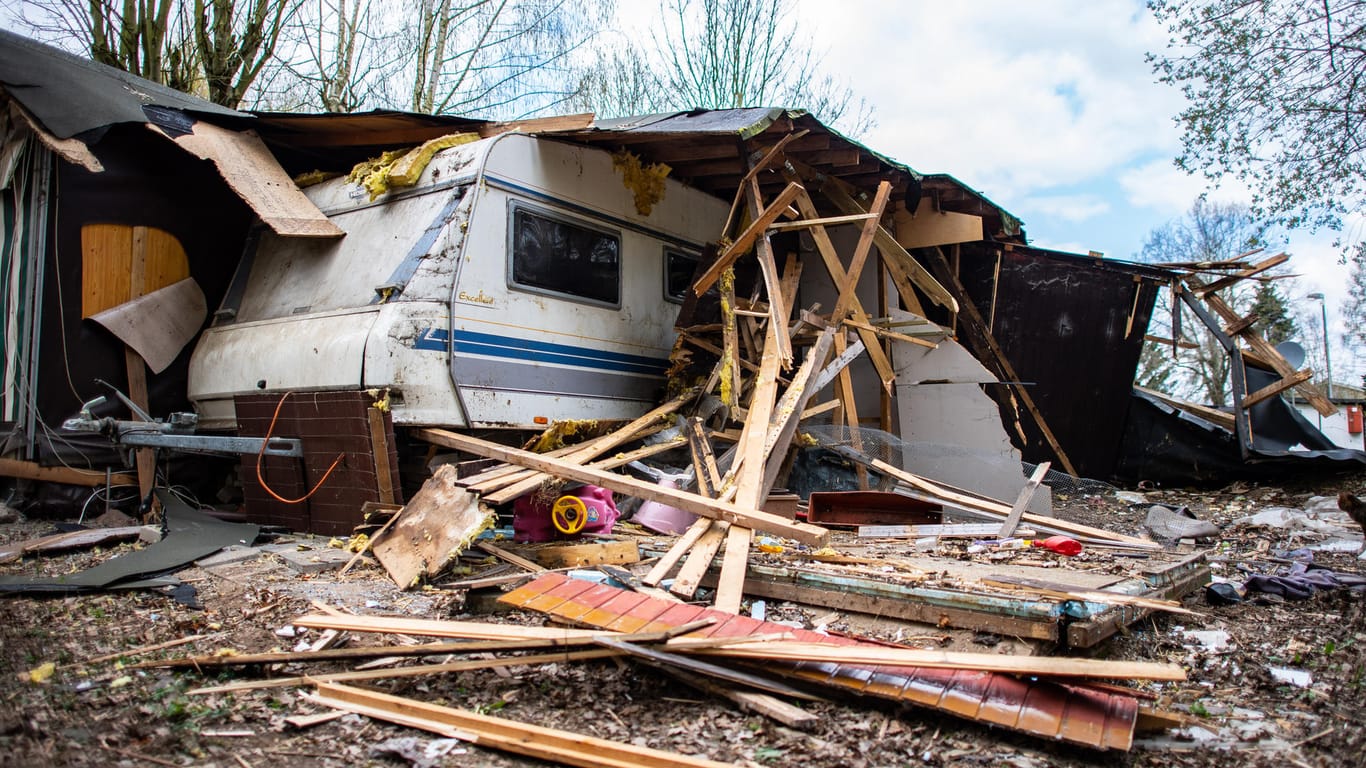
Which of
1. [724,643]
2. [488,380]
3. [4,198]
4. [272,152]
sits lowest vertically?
[724,643]

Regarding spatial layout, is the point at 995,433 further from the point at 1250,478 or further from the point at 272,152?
the point at 272,152

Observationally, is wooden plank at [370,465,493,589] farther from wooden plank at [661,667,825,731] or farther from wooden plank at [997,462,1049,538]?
wooden plank at [997,462,1049,538]

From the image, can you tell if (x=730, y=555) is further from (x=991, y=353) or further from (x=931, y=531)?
(x=991, y=353)

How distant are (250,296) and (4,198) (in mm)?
2067

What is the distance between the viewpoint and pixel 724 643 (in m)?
2.89

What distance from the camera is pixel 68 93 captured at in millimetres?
6367

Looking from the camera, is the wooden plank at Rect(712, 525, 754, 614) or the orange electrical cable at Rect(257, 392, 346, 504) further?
the orange electrical cable at Rect(257, 392, 346, 504)

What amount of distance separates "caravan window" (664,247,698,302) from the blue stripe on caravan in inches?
26.8

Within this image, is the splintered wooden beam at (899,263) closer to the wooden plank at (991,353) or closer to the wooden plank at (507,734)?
the wooden plank at (991,353)

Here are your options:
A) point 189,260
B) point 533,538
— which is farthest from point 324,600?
point 189,260

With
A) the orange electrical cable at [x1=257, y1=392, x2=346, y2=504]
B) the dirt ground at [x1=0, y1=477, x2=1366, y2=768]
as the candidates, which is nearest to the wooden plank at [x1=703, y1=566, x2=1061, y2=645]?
the dirt ground at [x1=0, y1=477, x2=1366, y2=768]

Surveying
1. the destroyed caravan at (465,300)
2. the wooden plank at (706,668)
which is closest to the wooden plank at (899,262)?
the destroyed caravan at (465,300)

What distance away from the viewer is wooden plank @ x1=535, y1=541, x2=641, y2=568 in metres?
4.68

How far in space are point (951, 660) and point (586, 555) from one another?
8.03 ft
